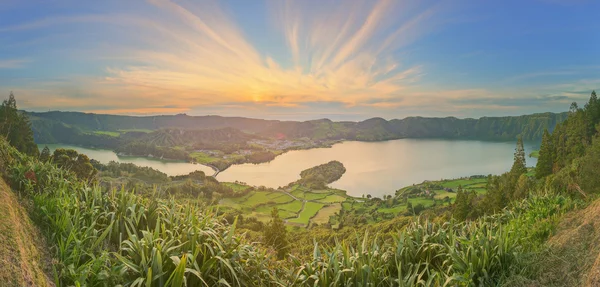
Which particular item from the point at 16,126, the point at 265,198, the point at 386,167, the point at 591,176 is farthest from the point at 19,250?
the point at 386,167

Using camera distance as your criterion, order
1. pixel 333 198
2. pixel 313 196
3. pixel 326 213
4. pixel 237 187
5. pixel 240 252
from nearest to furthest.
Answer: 1. pixel 240 252
2. pixel 326 213
3. pixel 333 198
4. pixel 313 196
5. pixel 237 187

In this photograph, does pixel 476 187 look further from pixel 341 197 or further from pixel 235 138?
pixel 235 138

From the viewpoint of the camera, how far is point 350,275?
10.5 feet

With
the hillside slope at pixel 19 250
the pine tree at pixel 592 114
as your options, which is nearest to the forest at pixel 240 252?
the hillside slope at pixel 19 250

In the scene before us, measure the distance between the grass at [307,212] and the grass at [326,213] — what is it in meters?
0.77

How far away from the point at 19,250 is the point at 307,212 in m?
45.3

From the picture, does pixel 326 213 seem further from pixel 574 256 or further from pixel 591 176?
pixel 574 256

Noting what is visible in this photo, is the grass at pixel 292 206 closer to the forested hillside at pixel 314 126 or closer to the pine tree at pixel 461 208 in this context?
the pine tree at pixel 461 208

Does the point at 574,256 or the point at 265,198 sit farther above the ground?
the point at 574,256

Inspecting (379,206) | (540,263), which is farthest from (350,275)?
(379,206)

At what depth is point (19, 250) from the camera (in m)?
2.36

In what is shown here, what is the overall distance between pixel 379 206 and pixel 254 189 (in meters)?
22.6

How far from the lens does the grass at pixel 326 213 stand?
138 feet

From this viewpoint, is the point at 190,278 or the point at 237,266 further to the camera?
the point at 237,266
